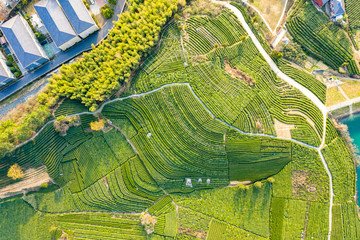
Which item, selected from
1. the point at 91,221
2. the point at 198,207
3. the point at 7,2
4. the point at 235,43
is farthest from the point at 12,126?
the point at 235,43

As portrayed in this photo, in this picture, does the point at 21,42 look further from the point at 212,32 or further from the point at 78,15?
the point at 212,32

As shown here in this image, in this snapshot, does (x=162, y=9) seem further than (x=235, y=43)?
No

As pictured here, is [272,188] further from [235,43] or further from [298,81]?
[235,43]

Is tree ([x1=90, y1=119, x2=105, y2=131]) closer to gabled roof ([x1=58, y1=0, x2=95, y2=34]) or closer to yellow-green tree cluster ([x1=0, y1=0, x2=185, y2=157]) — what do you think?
yellow-green tree cluster ([x1=0, y1=0, x2=185, y2=157])

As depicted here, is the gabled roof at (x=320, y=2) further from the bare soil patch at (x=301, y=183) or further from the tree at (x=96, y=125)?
the tree at (x=96, y=125)

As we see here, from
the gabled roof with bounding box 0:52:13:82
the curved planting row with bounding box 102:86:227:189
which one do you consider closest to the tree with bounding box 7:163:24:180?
the gabled roof with bounding box 0:52:13:82

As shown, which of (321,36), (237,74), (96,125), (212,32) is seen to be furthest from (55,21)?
(321,36)
